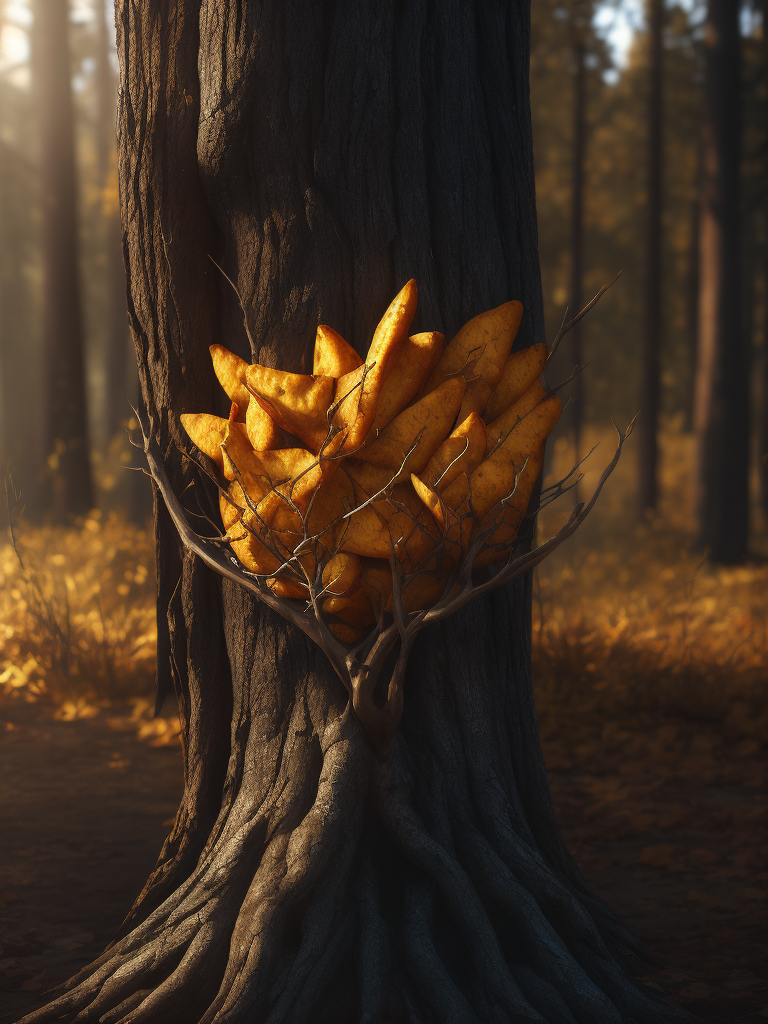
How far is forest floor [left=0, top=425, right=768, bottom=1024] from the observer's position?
2949 millimetres

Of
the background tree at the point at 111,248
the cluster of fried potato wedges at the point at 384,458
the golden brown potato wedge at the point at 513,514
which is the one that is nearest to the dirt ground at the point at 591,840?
the golden brown potato wedge at the point at 513,514

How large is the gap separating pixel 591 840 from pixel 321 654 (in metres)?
1.97

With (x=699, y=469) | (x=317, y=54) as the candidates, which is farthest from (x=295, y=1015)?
(x=699, y=469)

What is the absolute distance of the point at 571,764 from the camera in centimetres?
477

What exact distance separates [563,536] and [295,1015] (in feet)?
4.85

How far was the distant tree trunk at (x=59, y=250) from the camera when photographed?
10.5 metres

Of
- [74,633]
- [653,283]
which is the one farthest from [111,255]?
[74,633]

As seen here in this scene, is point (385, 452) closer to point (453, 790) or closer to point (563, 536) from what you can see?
point (563, 536)

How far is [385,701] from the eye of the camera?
8.32 ft

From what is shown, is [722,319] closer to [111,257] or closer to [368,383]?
[368,383]

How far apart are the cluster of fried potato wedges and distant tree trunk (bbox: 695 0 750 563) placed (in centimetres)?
911

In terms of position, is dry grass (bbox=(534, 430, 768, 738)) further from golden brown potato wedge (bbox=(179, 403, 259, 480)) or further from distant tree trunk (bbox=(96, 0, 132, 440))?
distant tree trunk (bbox=(96, 0, 132, 440))

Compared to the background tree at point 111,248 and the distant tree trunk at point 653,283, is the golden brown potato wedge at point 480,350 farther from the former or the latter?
the background tree at point 111,248

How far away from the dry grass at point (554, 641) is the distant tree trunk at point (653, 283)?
5.48m
